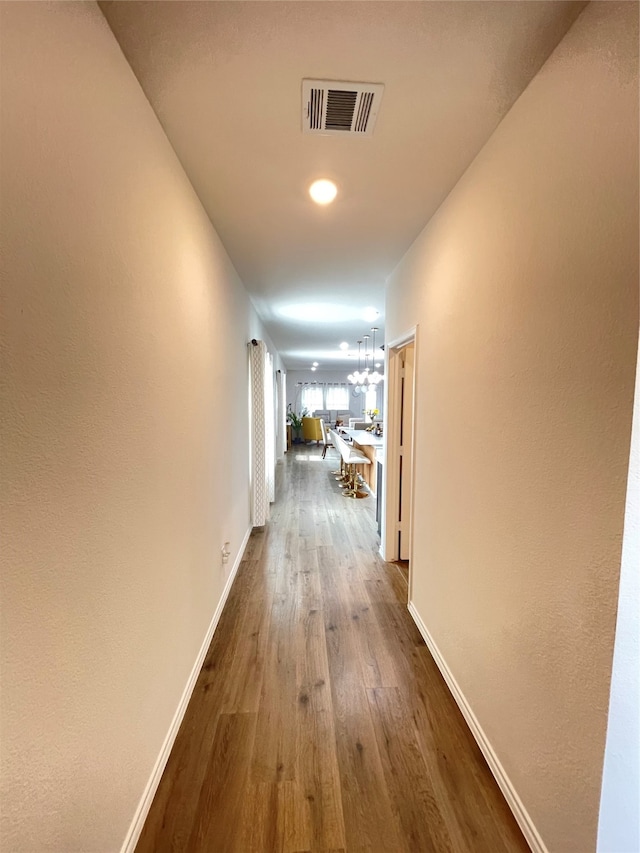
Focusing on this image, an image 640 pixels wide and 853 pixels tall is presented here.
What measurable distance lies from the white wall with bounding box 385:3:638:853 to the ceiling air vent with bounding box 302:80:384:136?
50 centimetres

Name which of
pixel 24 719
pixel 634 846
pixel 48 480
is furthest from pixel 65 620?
pixel 634 846

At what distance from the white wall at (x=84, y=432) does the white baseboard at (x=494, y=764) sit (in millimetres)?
1312

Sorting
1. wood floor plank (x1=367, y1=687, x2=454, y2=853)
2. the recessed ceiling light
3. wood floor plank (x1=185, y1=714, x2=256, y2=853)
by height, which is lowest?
wood floor plank (x1=367, y1=687, x2=454, y2=853)

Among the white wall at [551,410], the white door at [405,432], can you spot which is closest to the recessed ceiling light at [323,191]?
the white wall at [551,410]

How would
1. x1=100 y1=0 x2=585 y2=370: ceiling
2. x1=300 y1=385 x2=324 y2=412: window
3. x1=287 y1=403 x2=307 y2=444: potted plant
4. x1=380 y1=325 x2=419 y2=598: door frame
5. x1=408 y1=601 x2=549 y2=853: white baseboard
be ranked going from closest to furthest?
1. x1=100 y1=0 x2=585 y2=370: ceiling
2. x1=408 y1=601 x2=549 y2=853: white baseboard
3. x1=380 y1=325 x2=419 y2=598: door frame
4. x1=287 y1=403 x2=307 y2=444: potted plant
5. x1=300 y1=385 x2=324 y2=412: window

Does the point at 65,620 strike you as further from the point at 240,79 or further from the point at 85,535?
the point at 240,79

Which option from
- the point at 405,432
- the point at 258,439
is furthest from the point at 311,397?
the point at 405,432

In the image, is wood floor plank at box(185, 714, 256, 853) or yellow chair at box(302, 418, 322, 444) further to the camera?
yellow chair at box(302, 418, 322, 444)

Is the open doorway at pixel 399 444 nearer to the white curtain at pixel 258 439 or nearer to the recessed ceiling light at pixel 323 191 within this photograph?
the recessed ceiling light at pixel 323 191

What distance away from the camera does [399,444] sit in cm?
314

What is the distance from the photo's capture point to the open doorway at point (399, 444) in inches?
121

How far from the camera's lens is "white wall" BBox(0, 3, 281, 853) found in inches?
26.7

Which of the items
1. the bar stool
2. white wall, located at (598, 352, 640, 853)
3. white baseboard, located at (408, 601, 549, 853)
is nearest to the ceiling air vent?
white wall, located at (598, 352, 640, 853)

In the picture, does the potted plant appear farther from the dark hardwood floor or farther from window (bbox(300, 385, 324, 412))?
the dark hardwood floor
